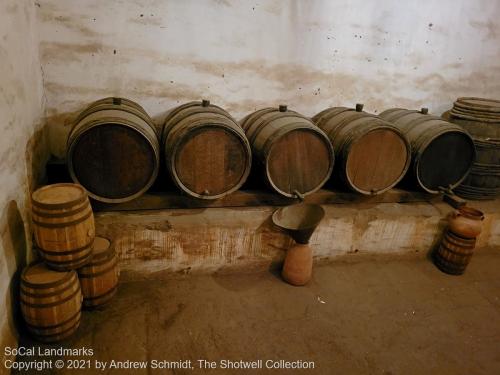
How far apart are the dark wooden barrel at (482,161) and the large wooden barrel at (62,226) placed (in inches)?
Answer: 145

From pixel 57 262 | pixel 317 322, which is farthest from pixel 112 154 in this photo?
pixel 317 322

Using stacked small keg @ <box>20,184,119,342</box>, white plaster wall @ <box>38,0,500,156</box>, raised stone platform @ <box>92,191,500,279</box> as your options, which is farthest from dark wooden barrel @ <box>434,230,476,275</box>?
stacked small keg @ <box>20,184,119,342</box>

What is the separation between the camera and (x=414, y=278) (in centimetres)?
357

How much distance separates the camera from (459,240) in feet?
11.8

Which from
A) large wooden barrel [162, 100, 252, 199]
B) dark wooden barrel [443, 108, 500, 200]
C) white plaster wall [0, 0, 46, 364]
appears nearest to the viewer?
white plaster wall [0, 0, 46, 364]

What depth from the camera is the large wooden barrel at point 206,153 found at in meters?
2.87

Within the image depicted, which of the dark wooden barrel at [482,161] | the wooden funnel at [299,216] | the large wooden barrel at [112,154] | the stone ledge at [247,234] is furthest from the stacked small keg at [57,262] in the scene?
the dark wooden barrel at [482,161]

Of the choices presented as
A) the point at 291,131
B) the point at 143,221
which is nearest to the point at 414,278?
the point at 291,131

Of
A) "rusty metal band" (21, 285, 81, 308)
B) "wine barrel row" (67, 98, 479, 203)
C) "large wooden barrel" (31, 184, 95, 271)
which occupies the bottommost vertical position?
"rusty metal band" (21, 285, 81, 308)

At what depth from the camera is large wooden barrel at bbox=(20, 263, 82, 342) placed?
2.28 meters

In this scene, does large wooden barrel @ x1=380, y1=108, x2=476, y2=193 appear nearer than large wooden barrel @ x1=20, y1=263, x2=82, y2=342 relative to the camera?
No

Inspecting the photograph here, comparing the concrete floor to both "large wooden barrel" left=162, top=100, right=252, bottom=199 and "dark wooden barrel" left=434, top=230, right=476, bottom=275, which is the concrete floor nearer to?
"dark wooden barrel" left=434, top=230, right=476, bottom=275

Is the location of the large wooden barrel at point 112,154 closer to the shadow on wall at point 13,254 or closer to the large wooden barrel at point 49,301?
the shadow on wall at point 13,254

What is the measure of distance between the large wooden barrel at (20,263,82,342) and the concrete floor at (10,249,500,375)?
0.15 meters
